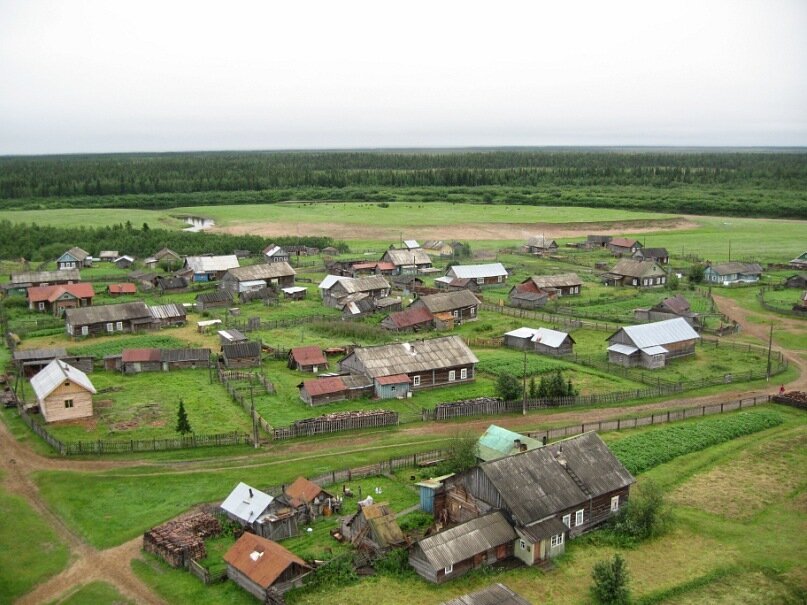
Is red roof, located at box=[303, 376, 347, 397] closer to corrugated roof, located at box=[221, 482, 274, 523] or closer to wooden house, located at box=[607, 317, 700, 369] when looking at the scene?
corrugated roof, located at box=[221, 482, 274, 523]

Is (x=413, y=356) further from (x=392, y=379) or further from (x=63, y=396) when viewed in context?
(x=63, y=396)

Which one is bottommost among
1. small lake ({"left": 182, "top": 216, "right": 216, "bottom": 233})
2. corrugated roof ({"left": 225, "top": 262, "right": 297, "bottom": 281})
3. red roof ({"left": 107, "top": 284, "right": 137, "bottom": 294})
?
red roof ({"left": 107, "top": 284, "right": 137, "bottom": 294})

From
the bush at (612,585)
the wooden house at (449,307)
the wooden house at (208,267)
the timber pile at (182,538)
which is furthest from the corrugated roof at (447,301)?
the bush at (612,585)

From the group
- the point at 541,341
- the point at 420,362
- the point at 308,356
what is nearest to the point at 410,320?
the point at 541,341

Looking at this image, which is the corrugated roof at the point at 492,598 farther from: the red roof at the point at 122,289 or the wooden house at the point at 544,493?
the red roof at the point at 122,289

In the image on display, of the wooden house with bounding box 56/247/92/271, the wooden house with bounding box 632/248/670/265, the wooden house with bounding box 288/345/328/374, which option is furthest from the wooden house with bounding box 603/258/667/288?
the wooden house with bounding box 56/247/92/271

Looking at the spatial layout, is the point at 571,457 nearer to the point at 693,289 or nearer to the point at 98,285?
the point at 693,289
